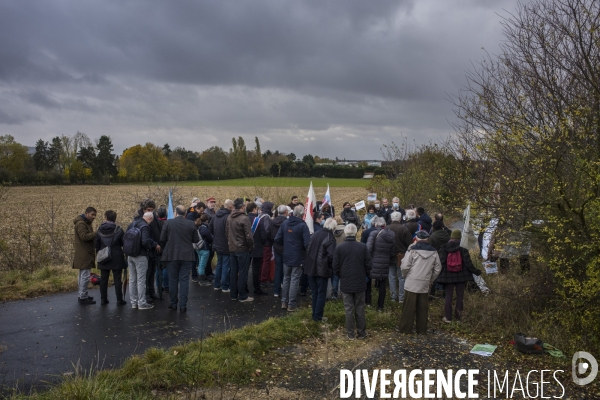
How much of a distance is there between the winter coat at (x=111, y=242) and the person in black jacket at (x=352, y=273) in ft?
14.4

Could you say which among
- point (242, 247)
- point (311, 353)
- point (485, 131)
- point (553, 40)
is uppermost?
point (553, 40)

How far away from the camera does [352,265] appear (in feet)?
26.1

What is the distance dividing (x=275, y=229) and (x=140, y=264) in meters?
3.06

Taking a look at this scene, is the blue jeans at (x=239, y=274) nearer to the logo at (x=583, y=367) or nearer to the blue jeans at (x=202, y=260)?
the blue jeans at (x=202, y=260)

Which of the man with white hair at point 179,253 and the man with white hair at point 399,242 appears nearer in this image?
the man with white hair at point 179,253

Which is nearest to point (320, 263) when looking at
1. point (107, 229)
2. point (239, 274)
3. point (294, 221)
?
point (294, 221)

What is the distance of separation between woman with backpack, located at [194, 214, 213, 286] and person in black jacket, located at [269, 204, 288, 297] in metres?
1.60

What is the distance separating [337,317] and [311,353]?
1.64 m

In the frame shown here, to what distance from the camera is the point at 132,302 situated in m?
9.19

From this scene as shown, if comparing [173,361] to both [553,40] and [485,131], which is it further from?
[553,40]

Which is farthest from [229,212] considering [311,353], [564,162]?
[564,162]

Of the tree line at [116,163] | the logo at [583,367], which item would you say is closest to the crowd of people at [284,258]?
the logo at [583,367]

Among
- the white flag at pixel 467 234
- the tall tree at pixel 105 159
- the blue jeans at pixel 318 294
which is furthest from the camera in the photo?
the tall tree at pixel 105 159

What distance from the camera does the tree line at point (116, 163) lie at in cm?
5344
